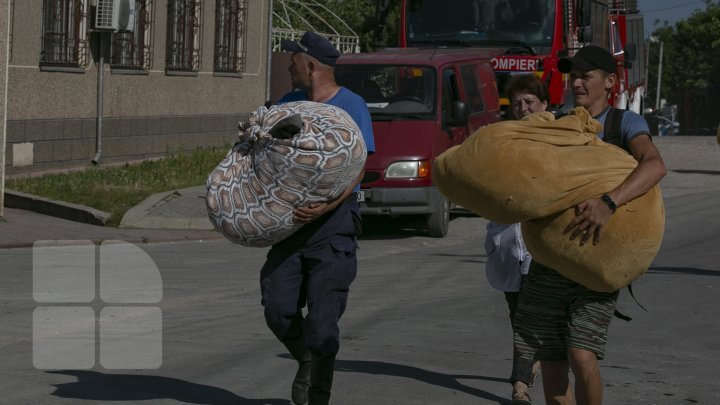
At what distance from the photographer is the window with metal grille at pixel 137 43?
22281 millimetres

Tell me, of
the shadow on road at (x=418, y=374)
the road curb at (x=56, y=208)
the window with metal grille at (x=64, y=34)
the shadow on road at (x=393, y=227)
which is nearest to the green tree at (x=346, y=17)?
the window with metal grille at (x=64, y=34)

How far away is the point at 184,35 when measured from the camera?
82.3 feet

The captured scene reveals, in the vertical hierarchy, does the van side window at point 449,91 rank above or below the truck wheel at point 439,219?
above

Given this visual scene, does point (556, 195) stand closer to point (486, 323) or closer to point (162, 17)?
point (486, 323)

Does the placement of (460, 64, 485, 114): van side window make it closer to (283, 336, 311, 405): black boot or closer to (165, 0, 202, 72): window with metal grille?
(165, 0, 202, 72): window with metal grille

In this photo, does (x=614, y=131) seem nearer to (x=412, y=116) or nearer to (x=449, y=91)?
(x=412, y=116)

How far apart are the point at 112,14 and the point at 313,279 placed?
1528cm

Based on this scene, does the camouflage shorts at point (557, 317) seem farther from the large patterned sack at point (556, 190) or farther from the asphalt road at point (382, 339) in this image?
the asphalt road at point (382, 339)

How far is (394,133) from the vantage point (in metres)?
15.1

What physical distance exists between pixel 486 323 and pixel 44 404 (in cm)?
379

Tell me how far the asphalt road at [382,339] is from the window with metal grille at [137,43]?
350 inches

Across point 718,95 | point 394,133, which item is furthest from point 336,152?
point 718,95

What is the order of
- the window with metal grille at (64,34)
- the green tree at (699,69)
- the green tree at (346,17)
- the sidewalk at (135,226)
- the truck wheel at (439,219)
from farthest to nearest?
the green tree at (699,69) → the green tree at (346,17) → the window with metal grille at (64,34) → the truck wheel at (439,219) → the sidewalk at (135,226)

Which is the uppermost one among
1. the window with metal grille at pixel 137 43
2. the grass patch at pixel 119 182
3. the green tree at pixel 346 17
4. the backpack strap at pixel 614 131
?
the green tree at pixel 346 17
